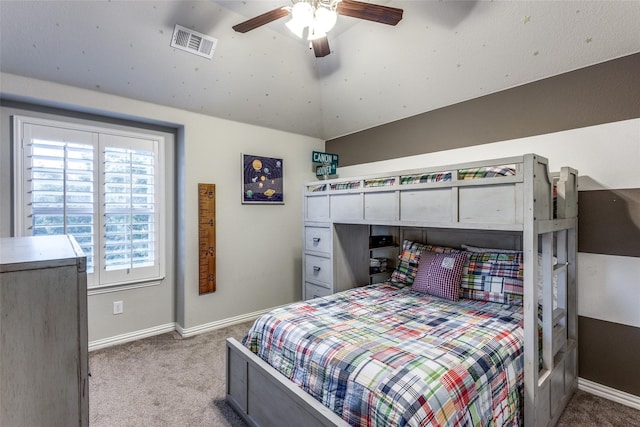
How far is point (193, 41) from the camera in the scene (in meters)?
2.55

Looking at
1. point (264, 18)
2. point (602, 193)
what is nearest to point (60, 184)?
point (264, 18)

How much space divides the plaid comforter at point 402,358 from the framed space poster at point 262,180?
72.6 inches

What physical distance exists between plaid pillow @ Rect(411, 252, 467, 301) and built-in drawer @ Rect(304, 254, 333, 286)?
32.3 inches

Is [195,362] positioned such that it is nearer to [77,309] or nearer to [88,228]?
[88,228]

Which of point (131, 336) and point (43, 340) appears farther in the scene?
point (131, 336)

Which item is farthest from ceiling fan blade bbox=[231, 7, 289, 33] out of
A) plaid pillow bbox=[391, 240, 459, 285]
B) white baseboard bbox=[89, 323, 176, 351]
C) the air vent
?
white baseboard bbox=[89, 323, 176, 351]

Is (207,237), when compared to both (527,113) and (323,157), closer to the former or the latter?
(323,157)

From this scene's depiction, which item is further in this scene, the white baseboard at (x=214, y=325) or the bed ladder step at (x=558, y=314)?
the white baseboard at (x=214, y=325)

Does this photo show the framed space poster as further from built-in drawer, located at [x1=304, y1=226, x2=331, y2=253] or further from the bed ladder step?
the bed ladder step

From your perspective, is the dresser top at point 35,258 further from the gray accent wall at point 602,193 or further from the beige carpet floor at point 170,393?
the gray accent wall at point 602,193

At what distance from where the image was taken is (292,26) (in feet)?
5.91

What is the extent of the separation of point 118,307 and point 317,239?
2.02 metres

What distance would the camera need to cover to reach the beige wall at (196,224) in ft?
8.71

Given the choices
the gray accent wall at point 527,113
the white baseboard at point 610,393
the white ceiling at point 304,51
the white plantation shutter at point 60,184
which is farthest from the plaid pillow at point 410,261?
the white plantation shutter at point 60,184
